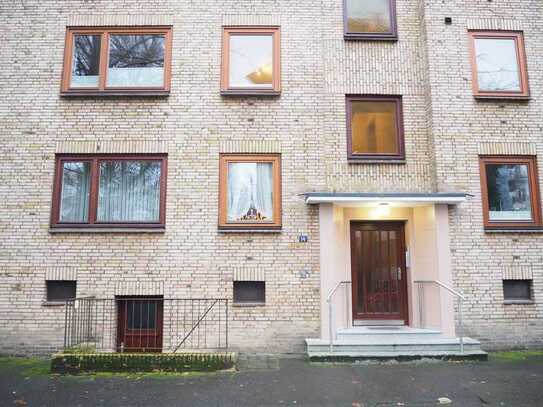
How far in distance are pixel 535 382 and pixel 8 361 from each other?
937cm

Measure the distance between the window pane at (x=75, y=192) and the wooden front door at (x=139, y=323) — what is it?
81.7 inches

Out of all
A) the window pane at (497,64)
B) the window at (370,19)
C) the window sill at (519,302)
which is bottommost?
the window sill at (519,302)

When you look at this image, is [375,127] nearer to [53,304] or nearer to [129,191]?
[129,191]

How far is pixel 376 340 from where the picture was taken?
8.38 meters

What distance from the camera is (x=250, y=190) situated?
31.2ft

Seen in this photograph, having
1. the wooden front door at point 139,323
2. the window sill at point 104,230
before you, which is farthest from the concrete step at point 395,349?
the window sill at point 104,230

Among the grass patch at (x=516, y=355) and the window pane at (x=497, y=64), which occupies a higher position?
the window pane at (x=497, y=64)

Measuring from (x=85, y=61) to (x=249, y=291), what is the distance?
6450 mm

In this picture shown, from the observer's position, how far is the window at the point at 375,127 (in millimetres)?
9875

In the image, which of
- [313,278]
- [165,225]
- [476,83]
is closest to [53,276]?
[165,225]

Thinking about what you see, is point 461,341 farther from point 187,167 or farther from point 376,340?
point 187,167

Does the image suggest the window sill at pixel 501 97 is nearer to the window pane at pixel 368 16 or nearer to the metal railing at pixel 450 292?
the window pane at pixel 368 16

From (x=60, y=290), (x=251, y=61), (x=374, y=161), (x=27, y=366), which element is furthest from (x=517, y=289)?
(x=27, y=366)

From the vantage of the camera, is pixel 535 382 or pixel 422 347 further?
pixel 422 347
